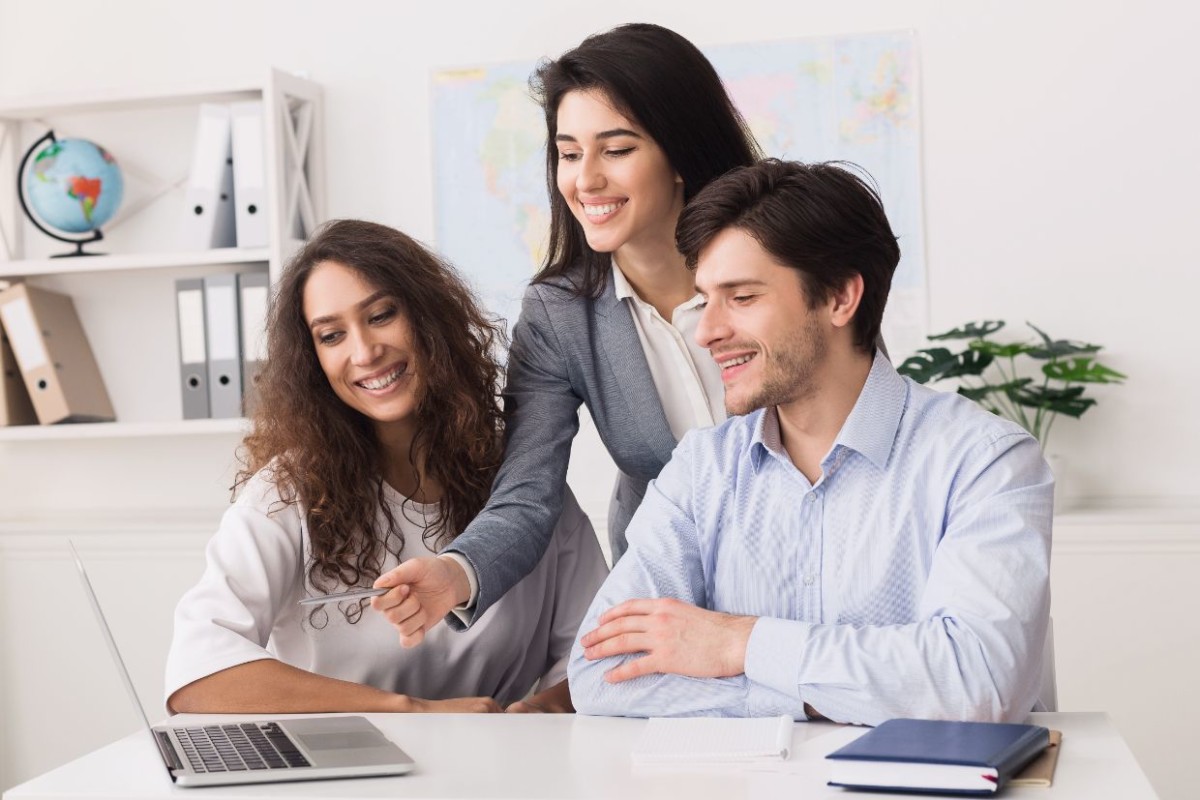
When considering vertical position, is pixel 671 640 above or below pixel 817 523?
below

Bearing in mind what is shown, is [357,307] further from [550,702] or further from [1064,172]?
[1064,172]

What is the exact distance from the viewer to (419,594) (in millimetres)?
1759

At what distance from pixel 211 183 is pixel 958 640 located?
2553mm

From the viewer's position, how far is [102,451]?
386 centimetres

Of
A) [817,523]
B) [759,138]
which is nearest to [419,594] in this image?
[817,523]

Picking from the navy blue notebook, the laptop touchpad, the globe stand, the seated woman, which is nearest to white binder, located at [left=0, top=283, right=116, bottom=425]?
the globe stand

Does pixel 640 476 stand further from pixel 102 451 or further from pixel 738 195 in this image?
pixel 102 451

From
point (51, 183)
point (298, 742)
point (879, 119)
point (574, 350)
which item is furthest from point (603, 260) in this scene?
point (51, 183)

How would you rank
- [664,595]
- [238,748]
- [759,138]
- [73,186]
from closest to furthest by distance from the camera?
[238,748] → [664,595] → [759,138] → [73,186]

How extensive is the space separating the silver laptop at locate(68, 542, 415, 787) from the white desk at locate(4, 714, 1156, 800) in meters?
0.01

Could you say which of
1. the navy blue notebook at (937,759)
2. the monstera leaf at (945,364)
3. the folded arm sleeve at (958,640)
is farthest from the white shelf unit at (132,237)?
the navy blue notebook at (937,759)

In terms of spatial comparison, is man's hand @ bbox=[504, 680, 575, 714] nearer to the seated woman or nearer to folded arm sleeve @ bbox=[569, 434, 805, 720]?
the seated woman

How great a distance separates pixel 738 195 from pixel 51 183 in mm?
2450

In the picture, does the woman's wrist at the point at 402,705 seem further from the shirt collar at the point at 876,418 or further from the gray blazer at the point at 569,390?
the shirt collar at the point at 876,418
